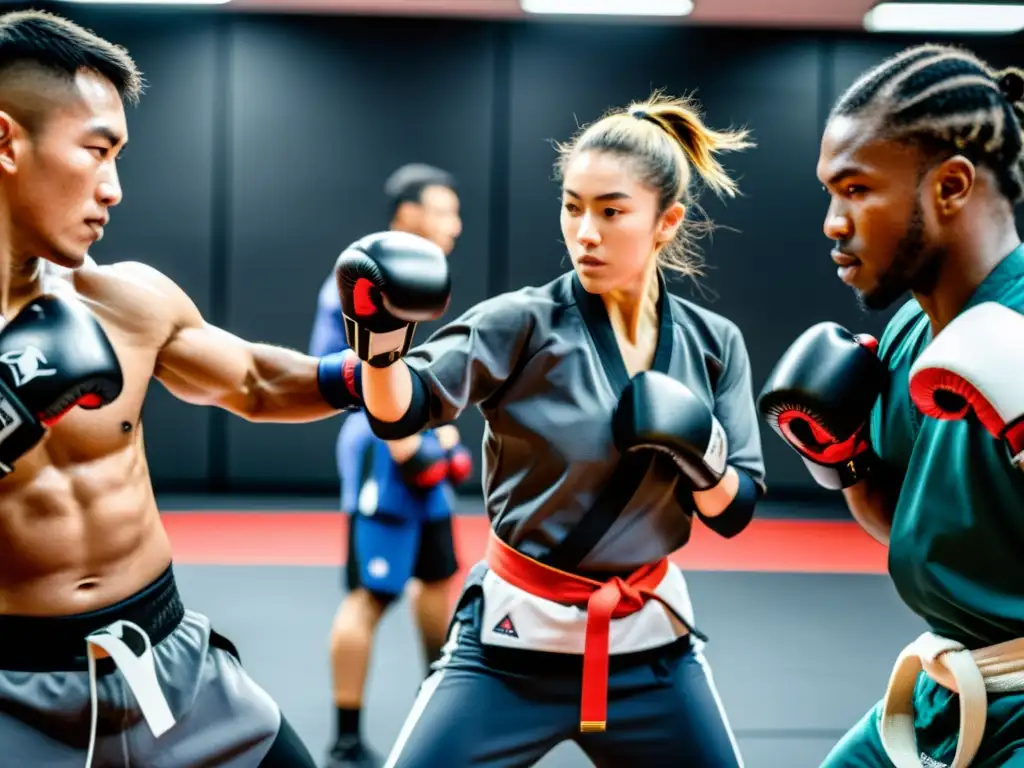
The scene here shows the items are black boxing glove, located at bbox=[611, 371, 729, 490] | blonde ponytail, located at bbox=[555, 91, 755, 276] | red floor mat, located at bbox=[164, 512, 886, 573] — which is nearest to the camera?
black boxing glove, located at bbox=[611, 371, 729, 490]

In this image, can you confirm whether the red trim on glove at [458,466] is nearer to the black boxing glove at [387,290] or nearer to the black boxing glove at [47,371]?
the black boxing glove at [387,290]

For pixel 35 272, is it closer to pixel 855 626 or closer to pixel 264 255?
pixel 855 626

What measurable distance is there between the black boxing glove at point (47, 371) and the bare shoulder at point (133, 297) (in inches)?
6.1

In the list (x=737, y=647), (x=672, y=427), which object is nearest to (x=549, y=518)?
(x=672, y=427)

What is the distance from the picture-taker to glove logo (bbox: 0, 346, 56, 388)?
1380 mm

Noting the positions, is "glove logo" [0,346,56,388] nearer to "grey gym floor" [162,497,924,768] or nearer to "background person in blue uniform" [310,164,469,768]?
"background person in blue uniform" [310,164,469,768]

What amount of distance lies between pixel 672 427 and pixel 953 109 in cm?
64

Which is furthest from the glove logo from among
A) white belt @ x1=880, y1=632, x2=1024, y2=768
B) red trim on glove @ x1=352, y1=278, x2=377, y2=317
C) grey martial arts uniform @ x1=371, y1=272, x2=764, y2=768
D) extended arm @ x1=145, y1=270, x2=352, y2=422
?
white belt @ x1=880, y1=632, x2=1024, y2=768

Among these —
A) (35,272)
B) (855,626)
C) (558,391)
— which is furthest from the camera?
(855,626)

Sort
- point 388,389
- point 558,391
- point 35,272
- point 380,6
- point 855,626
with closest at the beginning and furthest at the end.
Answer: point 35,272
point 388,389
point 558,391
point 855,626
point 380,6

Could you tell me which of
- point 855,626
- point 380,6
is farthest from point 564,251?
point 855,626

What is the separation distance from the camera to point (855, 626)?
4.22m

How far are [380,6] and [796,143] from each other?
8.77 feet

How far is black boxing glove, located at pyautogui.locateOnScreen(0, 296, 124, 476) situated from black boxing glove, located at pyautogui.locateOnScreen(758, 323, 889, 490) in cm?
102
